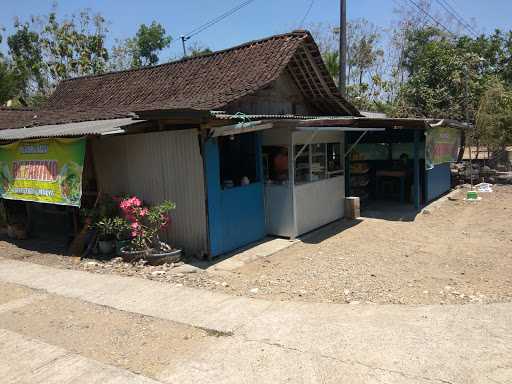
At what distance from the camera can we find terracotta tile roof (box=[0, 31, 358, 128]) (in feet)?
31.4

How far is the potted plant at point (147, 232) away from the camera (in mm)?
7688

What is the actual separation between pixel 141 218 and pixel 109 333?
3.35 meters

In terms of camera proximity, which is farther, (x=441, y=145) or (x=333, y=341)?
(x=441, y=145)

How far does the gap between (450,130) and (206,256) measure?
1078 cm

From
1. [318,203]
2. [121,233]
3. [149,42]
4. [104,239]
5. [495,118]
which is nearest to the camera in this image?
[121,233]

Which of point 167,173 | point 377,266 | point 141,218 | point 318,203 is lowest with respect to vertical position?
point 377,266

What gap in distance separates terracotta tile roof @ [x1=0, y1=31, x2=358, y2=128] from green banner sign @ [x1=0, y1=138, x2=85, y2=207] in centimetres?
175

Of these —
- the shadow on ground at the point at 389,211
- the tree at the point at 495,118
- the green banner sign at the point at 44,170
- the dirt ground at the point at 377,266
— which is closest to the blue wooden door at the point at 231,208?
the dirt ground at the point at 377,266

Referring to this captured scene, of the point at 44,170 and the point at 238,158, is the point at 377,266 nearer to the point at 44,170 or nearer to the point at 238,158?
the point at 238,158

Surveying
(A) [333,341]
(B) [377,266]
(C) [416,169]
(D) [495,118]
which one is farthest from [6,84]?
(A) [333,341]

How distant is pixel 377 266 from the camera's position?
7.26 m

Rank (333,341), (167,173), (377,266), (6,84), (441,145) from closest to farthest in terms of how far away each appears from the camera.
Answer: (333,341), (377,266), (167,173), (441,145), (6,84)

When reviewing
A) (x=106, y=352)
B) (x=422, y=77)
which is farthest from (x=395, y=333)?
(x=422, y=77)

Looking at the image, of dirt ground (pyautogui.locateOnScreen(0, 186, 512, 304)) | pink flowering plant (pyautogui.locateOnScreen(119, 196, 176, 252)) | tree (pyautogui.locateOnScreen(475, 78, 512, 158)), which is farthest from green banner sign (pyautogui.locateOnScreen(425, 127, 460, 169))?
pink flowering plant (pyautogui.locateOnScreen(119, 196, 176, 252))
